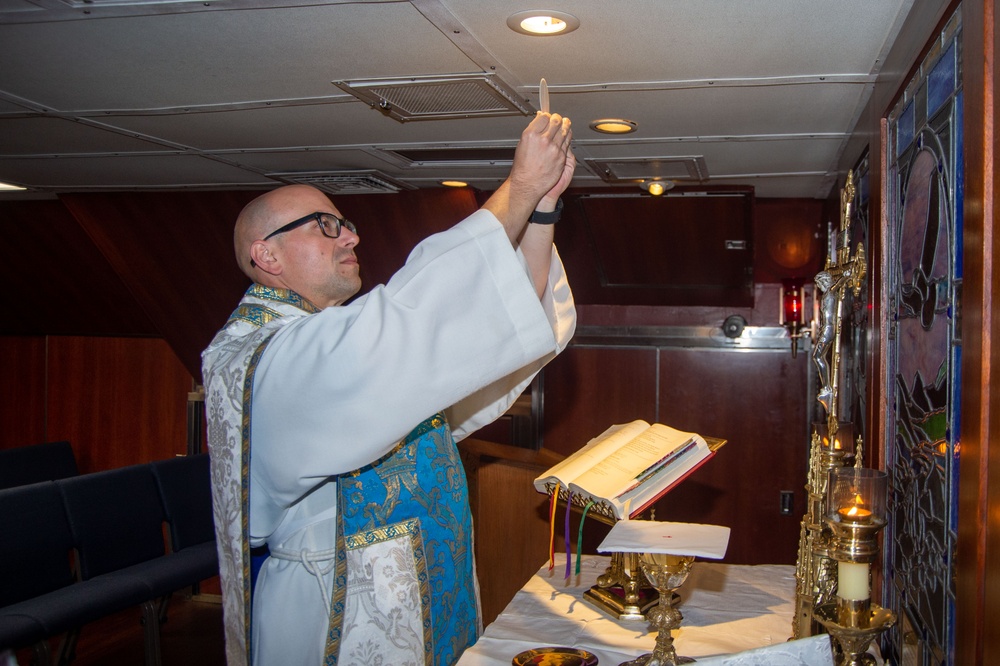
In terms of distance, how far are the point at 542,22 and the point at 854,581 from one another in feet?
3.84

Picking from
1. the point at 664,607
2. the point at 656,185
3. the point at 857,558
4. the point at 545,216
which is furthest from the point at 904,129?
the point at 656,185

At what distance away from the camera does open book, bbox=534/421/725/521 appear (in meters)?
1.68

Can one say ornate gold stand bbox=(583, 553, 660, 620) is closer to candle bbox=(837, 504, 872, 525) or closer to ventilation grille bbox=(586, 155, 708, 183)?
candle bbox=(837, 504, 872, 525)

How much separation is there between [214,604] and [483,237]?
3.99m

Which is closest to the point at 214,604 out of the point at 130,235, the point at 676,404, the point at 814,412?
the point at 130,235

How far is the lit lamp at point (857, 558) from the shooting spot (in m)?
1.21

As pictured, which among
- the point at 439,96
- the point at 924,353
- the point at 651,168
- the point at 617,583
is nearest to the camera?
the point at 924,353

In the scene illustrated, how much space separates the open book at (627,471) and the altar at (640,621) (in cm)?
22

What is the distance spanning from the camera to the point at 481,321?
4.04 ft

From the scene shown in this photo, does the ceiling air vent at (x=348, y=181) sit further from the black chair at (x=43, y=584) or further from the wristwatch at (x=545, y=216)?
the wristwatch at (x=545, y=216)

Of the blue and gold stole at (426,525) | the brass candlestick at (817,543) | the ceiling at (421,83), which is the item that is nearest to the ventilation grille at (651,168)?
the ceiling at (421,83)

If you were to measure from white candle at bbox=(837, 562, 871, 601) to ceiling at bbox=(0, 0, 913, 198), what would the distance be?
1013mm

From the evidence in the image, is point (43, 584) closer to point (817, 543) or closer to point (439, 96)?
point (439, 96)

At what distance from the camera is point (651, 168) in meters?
3.31
